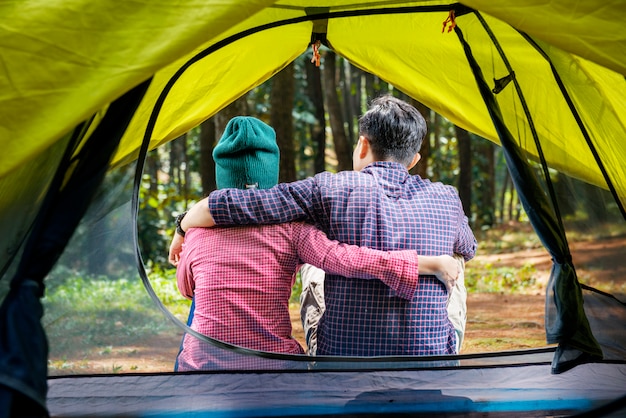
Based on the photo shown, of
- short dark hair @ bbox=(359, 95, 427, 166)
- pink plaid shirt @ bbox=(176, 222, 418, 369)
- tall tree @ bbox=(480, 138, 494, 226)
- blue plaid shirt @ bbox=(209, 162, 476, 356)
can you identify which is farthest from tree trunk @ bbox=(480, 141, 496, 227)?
A: pink plaid shirt @ bbox=(176, 222, 418, 369)

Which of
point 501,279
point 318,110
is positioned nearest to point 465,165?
point 501,279

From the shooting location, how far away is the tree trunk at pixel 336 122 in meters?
9.72

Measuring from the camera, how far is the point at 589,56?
2.06 metres

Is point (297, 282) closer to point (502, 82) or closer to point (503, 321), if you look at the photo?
point (503, 321)

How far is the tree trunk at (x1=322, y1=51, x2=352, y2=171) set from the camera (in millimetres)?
9719

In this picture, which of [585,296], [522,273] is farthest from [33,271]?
[522,273]

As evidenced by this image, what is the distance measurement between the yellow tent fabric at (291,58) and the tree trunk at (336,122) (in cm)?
559

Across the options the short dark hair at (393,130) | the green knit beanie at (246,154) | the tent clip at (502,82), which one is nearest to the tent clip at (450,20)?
the tent clip at (502,82)

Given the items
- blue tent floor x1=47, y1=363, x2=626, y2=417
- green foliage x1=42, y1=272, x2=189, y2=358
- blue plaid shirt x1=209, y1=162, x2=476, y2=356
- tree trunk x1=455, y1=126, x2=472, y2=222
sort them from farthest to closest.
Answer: tree trunk x1=455, y1=126, x2=472, y2=222 → blue tent floor x1=47, y1=363, x2=626, y2=417 → blue plaid shirt x1=209, y1=162, x2=476, y2=356 → green foliage x1=42, y1=272, x2=189, y2=358

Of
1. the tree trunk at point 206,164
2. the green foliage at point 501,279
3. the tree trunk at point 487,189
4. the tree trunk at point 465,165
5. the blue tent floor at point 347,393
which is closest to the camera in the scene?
the blue tent floor at point 347,393

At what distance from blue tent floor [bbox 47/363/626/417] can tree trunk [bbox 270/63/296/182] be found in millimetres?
4106

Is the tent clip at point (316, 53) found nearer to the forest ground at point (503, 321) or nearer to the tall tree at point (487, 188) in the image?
the forest ground at point (503, 321)

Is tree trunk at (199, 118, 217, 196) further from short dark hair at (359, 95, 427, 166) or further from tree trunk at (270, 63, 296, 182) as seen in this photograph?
short dark hair at (359, 95, 427, 166)

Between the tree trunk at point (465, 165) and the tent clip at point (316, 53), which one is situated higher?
the tent clip at point (316, 53)
